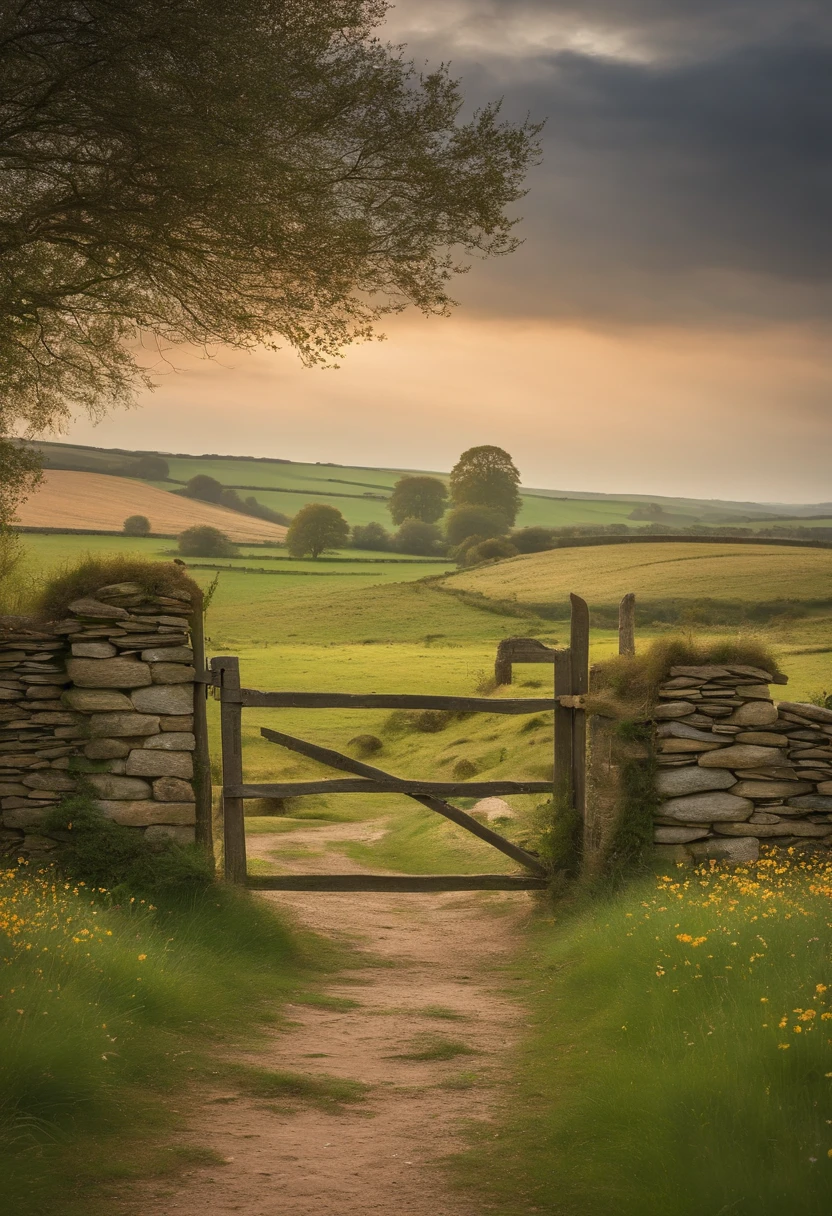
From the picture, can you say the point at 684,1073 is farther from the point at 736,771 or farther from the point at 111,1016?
the point at 736,771

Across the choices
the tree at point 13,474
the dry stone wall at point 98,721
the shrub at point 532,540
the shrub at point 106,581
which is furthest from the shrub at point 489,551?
the dry stone wall at point 98,721

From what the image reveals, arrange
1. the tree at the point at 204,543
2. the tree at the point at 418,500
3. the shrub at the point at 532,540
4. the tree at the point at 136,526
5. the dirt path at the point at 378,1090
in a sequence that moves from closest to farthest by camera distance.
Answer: the dirt path at the point at 378,1090
the tree at the point at 204,543
the tree at the point at 136,526
the shrub at the point at 532,540
the tree at the point at 418,500

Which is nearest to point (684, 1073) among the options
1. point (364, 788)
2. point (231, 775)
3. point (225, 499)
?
point (364, 788)

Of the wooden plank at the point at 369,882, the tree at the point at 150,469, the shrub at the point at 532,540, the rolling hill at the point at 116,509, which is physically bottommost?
the wooden plank at the point at 369,882

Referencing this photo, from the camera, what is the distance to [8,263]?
481 inches

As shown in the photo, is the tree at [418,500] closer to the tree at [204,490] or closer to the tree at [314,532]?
the tree at [204,490]

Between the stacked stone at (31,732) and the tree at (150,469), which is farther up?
the tree at (150,469)

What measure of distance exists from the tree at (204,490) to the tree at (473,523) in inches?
1033

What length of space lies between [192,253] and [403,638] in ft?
118

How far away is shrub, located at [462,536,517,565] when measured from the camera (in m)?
70.8

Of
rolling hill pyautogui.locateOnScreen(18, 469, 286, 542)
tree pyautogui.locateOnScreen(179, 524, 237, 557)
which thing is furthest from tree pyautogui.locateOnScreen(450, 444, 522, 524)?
tree pyautogui.locateOnScreen(179, 524, 237, 557)

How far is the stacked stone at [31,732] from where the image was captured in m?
10.9

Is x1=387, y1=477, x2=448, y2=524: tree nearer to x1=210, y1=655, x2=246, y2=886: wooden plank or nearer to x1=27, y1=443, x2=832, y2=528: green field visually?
x1=27, y1=443, x2=832, y2=528: green field

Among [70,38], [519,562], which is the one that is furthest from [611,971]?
[519,562]
